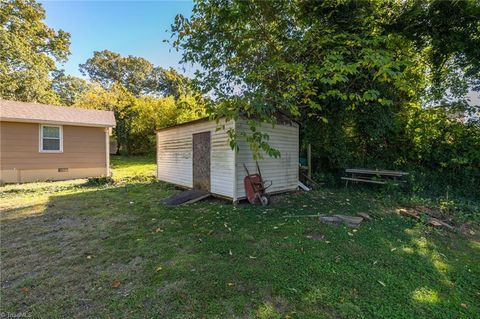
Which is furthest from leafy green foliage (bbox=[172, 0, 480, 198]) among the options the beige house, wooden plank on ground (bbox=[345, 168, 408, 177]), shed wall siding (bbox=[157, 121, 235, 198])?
the beige house

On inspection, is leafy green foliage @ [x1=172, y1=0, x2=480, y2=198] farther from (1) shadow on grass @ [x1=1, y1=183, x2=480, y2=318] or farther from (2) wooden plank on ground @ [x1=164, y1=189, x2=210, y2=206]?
(2) wooden plank on ground @ [x1=164, y1=189, x2=210, y2=206]

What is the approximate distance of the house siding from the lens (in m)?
8.70

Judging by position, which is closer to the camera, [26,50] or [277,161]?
[277,161]

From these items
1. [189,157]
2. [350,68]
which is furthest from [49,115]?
[350,68]

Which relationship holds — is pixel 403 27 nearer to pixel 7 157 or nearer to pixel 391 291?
pixel 391 291

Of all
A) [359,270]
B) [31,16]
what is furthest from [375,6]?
[31,16]

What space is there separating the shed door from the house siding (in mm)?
5912

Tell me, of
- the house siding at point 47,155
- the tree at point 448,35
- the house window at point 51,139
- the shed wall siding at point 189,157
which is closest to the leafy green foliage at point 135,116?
the house siding at point 47,155

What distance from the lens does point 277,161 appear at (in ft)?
22.1

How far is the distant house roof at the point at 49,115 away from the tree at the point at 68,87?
14.2 meters

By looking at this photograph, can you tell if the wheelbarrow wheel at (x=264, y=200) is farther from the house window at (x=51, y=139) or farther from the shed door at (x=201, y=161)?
the house window at (x=51, y=139)

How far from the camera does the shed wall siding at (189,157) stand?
230 inches

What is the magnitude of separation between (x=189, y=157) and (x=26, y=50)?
13474 mm

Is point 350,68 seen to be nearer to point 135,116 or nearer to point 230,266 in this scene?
point 230,266
